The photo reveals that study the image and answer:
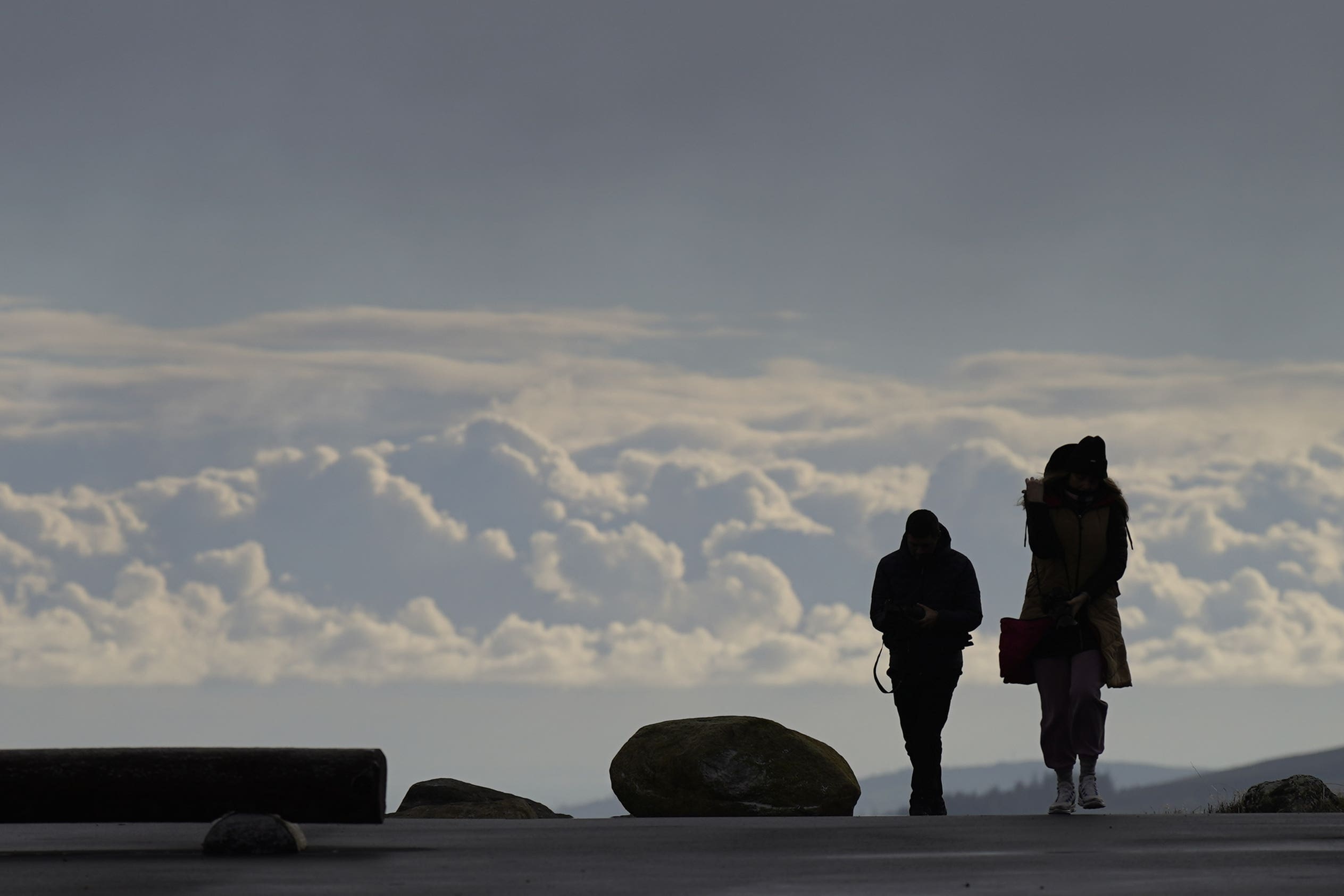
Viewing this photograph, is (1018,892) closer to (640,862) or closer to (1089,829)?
(640,862)

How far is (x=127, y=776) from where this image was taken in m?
9.98

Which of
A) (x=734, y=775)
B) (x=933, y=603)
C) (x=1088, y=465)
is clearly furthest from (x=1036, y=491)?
(x=734, y=775)

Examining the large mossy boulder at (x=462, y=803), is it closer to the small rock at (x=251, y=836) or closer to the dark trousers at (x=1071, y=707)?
the dark trousers at (x=1071, y=707)

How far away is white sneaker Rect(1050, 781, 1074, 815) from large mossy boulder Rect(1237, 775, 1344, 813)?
4048 millimetres

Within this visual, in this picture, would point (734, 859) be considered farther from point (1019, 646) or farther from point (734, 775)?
point (734, 775)

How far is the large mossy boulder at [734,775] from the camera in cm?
1555

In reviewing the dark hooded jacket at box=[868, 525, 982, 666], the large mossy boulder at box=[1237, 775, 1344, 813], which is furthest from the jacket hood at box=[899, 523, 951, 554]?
the large mossy boulder at box=[1237, 775, 1344, 813]

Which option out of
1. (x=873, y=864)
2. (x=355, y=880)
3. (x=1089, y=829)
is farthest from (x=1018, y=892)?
(x=1089, y=829)

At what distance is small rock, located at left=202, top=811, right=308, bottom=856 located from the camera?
899 centimetres

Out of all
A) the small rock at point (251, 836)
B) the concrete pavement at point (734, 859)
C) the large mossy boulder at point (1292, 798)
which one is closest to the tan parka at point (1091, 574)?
the concrete pavement at point (734, 859)

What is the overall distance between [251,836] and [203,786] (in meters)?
1.08

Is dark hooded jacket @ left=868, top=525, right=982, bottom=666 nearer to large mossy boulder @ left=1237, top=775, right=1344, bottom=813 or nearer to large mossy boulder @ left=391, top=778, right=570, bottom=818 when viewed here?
large mossy boulder @ left=1237, top=775, right=1344, bottom=813

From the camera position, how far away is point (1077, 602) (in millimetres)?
11523

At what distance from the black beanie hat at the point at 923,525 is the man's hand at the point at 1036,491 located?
3.37ft
